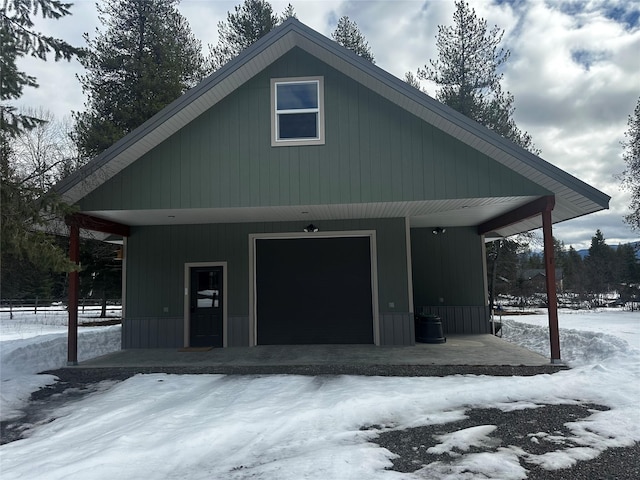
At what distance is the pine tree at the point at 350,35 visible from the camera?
21516 millimetres

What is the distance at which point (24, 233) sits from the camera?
5.50 meters

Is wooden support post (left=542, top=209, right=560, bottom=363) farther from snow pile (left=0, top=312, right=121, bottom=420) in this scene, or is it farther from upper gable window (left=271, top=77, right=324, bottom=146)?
snow pile (left=0, top=312, right=121, bottom=420)

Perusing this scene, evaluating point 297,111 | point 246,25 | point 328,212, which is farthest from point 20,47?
point 246,25

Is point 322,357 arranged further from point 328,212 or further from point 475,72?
point 475,72

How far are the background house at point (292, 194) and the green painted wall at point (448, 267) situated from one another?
6.34 ft

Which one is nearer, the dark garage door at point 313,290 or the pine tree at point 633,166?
the dark garage door at point 313,290

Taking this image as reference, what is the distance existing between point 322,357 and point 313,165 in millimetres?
3626

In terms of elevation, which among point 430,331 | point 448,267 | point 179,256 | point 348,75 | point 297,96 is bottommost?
point 430,331

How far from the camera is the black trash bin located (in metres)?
9.80

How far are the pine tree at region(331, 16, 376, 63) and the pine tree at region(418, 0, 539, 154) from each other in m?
3.76

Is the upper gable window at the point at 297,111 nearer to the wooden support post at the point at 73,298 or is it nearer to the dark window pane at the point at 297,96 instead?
the dark window pane at the point at 297,96

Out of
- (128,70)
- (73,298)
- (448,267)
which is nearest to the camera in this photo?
(73,298)

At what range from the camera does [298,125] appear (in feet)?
26.3

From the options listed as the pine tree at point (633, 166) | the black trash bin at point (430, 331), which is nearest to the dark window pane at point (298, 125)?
the black trash bin at point (430, 331)
